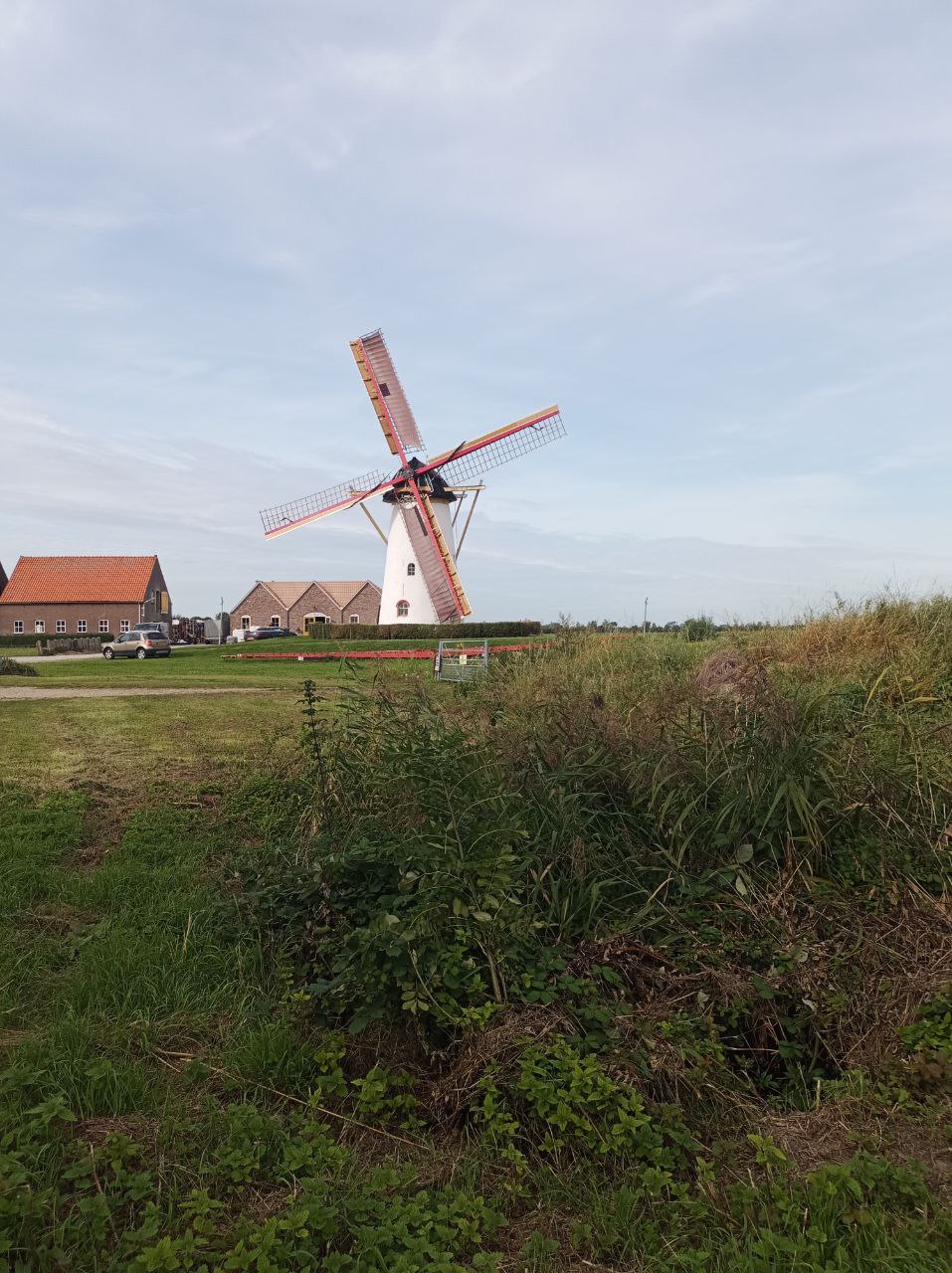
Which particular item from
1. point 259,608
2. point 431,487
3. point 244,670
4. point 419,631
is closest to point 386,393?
point 431,487

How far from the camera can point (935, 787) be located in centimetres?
525

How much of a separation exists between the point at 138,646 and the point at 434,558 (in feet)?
44.5

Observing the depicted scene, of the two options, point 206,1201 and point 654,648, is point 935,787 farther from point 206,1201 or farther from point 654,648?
point 654,648

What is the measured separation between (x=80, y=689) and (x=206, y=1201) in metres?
15.4

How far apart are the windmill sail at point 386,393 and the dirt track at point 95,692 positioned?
20543 mm

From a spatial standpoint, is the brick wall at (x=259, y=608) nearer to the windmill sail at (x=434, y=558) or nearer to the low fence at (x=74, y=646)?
the low fence at (x=74, y=646)

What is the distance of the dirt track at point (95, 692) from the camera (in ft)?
48.1

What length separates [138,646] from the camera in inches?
1522

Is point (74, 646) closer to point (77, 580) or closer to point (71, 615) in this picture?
point (71, 615)

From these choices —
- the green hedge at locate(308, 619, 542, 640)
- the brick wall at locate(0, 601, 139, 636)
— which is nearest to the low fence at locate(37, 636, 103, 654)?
the green hedge at locate(308, 619, 542, 640)

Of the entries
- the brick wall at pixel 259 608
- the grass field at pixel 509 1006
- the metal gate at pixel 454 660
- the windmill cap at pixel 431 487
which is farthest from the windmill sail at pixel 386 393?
the brick wall at pixel 259 608

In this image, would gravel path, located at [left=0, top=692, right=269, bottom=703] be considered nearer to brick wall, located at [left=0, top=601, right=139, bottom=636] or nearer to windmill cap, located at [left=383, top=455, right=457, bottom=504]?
windmill cap, located at [left=383, top=455, right=457, bottom=504]

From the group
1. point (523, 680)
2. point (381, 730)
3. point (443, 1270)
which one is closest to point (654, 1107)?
point (443, 1270)

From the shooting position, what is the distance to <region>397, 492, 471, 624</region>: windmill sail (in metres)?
36.3
